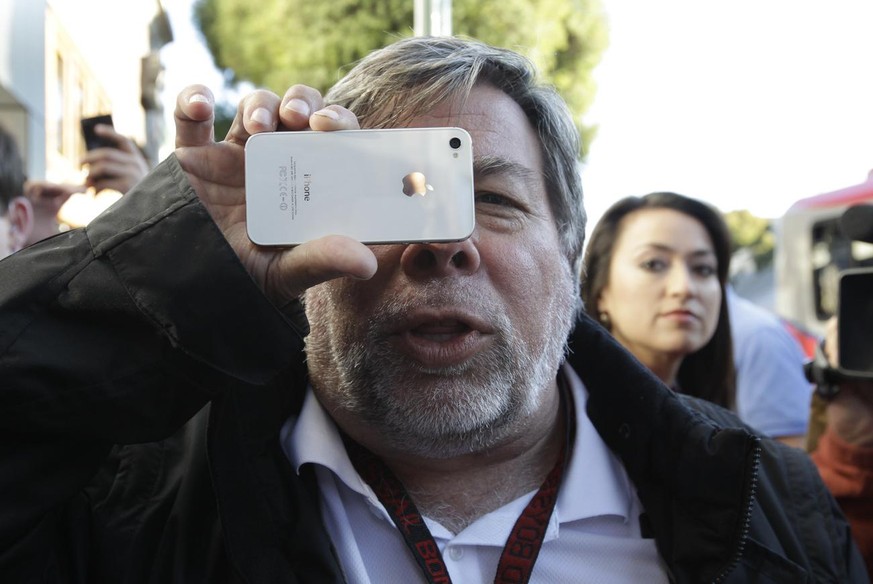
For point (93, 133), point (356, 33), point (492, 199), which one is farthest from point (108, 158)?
point (356, 33)

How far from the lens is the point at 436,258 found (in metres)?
1.82

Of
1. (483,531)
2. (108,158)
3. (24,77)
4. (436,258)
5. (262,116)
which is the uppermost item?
(24,77)

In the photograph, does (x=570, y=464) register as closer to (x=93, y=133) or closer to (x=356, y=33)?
(x=93, y=133)

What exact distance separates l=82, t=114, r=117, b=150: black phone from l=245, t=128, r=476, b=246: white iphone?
6.00 ft

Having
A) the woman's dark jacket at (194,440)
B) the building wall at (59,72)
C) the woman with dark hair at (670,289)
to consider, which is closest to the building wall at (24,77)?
the building wall at (59,72)

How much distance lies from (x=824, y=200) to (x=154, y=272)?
10352mm

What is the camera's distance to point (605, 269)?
3955mm

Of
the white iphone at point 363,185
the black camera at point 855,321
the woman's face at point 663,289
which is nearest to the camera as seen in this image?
the white iphone at point 363,185

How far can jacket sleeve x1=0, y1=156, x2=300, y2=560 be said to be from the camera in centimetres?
145

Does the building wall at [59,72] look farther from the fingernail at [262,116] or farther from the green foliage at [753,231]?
the green foliage at [753,231]

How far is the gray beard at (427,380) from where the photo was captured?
6.12 ft

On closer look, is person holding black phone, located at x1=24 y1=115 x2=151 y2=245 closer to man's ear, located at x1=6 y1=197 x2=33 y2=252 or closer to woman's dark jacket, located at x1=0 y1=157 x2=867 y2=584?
man's ear, located at x1=6 y1=197 x2=33 y2=252

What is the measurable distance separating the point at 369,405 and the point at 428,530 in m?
0.29

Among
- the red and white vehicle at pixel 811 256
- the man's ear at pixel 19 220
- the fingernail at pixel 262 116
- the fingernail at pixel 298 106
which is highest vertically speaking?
the fingernail at pixel 298 106
